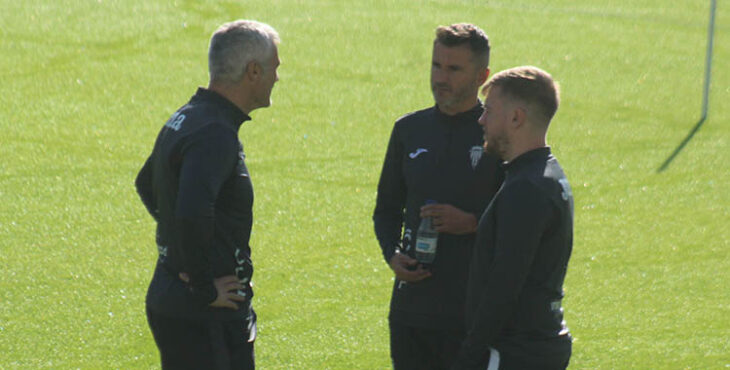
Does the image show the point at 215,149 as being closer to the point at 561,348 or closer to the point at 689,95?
the point at 561,348

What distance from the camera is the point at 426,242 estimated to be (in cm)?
421

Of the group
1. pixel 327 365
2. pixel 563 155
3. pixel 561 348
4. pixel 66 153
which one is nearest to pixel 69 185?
pixel 66 153

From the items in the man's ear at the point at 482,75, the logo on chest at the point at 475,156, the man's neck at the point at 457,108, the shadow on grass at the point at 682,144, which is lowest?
the shadow on grass at the point at 682,144

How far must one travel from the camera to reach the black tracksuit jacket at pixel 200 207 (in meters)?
3.71

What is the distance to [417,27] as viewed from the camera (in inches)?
544

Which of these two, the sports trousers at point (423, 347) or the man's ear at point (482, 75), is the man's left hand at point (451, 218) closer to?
the sports trousers at point (423, 347)

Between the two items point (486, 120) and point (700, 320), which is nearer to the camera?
point (486, 120)

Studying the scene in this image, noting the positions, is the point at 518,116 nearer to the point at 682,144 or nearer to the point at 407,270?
the point at 407,270

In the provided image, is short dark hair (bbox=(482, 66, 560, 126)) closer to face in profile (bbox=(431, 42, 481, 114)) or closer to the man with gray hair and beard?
face in profile (bbox=(431, 42, 481, 114))

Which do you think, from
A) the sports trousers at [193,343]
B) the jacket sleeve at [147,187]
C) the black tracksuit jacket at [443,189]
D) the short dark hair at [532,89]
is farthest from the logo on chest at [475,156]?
the jacket sleeve at [147,187]

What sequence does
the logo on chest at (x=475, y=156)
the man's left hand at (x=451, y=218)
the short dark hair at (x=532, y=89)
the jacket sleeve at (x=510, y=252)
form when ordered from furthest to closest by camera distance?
the logo on chest at (x=475, y=156), the man's left hand at (x=451, y=218), the short dark hair at (x=532, y=89), the jacket sleeve at (x=510, y=252)

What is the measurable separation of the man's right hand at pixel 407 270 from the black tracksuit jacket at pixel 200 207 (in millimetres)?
662

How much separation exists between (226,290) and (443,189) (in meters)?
1.03

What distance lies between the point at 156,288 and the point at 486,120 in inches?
→ 60.2
